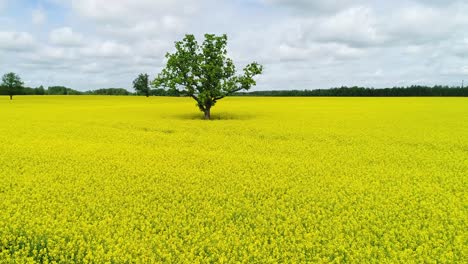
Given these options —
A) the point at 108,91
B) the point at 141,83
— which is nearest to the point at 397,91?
the point at 141,83

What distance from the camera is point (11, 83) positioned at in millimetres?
77562

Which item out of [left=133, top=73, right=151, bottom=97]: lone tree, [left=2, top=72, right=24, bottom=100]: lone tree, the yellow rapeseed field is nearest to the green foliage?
[left=133, top=73, right=151, bottom=97]: lone tree

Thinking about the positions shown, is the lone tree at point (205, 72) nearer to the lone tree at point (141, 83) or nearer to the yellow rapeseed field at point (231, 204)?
the yellow rapeseed field at point (231, 204)

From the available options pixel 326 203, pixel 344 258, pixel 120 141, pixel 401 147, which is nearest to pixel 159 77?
pixel 120 141

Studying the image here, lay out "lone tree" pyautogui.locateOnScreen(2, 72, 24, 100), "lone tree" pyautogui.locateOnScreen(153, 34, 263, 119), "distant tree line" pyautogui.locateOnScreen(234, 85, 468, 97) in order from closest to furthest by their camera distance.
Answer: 1. "lone tree" pyautogui.locateOnScreen(153, 34, 263, 119)
2. "lone tree" pyautogui.locateOnScreen(2, 72, 24, 100)
3. "distant tree line" pyautogui.locateOnScreen(234, 85, 468, 97)

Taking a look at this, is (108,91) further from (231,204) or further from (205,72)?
(231,204)

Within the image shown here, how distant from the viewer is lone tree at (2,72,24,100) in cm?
7706

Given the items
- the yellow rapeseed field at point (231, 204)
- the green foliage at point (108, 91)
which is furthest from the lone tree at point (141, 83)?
the yellow rapeseed field at point (231, 204)

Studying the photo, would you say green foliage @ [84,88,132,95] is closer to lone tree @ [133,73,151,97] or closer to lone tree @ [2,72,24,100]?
lone tree @ [133,73,151,97]

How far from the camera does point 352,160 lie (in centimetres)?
1465

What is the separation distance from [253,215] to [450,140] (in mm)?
16744

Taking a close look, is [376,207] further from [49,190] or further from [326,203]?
[49,190]

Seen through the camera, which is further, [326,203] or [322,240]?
[326,203]

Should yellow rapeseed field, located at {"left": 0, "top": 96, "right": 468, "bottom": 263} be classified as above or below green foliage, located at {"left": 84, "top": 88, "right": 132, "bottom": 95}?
below
